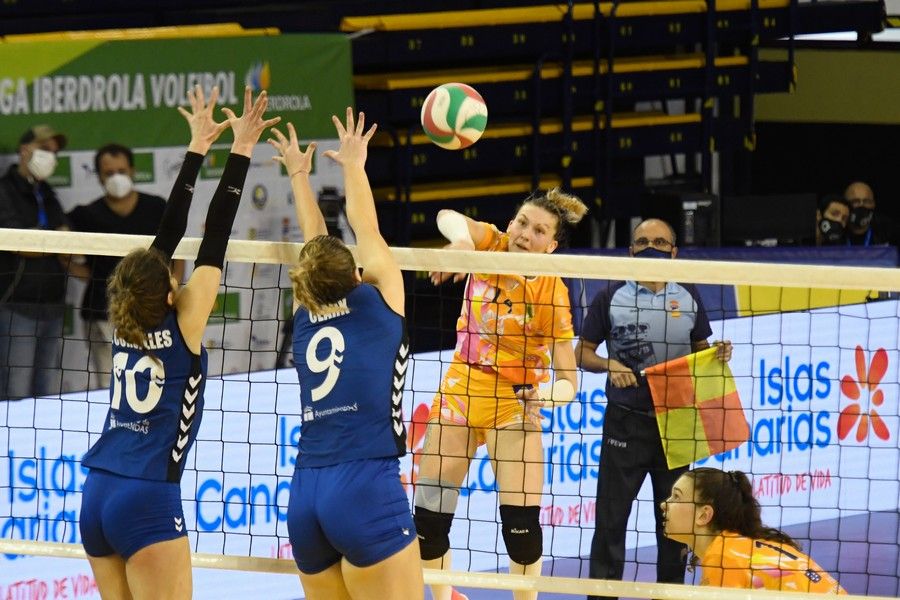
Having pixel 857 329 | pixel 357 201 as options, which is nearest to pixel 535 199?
pixel 357 201

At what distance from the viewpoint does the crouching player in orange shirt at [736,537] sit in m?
5.33

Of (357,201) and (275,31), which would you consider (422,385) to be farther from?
(275,31)

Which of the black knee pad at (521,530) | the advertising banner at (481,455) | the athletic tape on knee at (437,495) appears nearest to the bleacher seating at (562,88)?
the advertising banner at (481,455)

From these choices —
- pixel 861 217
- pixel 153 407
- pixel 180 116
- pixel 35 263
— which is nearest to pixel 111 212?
pixel 35 263

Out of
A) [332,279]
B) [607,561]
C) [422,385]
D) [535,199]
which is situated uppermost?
[535,199]

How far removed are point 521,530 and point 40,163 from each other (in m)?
4.69

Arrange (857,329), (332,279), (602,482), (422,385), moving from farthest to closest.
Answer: (857,329), (422,385), (602,482), (332,279)

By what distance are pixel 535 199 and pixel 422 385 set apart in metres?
1.95

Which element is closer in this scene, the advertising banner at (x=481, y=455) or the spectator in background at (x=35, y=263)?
the advertising banner at (x=481, y=455)

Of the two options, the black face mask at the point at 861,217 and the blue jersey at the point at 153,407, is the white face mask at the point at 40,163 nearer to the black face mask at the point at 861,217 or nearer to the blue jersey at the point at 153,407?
the blue jersey at the point at 153,407

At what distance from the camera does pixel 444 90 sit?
6.02 metres

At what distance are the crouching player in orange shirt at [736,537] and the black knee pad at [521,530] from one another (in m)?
0.71

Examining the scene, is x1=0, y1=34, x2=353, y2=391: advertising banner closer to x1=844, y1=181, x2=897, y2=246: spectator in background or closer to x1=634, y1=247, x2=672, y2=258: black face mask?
x1=634, y1=247, x2=672, y2=258: black face mask

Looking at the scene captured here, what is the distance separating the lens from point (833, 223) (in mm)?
12258
